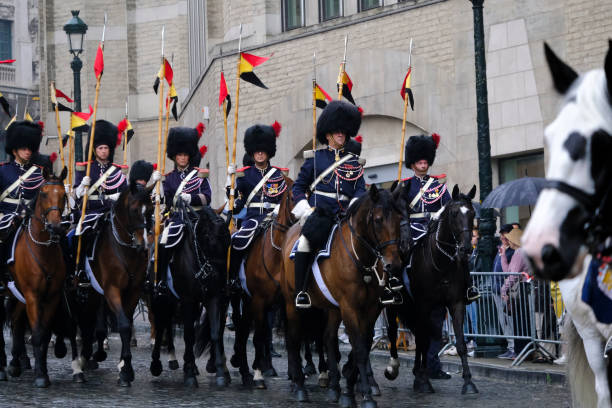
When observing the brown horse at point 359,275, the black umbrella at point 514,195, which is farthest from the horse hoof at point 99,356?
the black umbrella at point 514,195

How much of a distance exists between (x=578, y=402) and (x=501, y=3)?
16.4m

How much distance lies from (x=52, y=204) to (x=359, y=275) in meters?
3.42

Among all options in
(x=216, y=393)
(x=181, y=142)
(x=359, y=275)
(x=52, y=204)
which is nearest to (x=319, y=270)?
(x=359, y=275)

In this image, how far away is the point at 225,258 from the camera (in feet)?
42.1

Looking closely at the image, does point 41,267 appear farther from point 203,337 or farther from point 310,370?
point 310,370

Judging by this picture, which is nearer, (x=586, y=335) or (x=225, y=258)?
(x=586, y=335)

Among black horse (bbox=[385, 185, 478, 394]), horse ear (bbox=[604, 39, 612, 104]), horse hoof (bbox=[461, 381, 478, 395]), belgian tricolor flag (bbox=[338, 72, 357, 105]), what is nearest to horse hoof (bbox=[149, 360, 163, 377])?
black horse (bbox=[385, 185, 478, 394])

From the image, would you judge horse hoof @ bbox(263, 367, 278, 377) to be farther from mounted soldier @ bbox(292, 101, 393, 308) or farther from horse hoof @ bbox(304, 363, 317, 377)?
mounted soldier @ bbox(292, 101, 393, 308)

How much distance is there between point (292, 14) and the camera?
92.8 ft

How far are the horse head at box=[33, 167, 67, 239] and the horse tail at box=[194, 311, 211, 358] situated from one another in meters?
1.96

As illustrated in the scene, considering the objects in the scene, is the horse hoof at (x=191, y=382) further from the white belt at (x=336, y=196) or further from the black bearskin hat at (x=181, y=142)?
the black bearskin hat at (x=181, y=142)

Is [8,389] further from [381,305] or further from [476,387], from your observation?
[476,387]

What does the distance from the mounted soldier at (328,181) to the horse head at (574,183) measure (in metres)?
6.89

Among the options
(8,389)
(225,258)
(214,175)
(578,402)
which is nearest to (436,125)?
(214,175)
